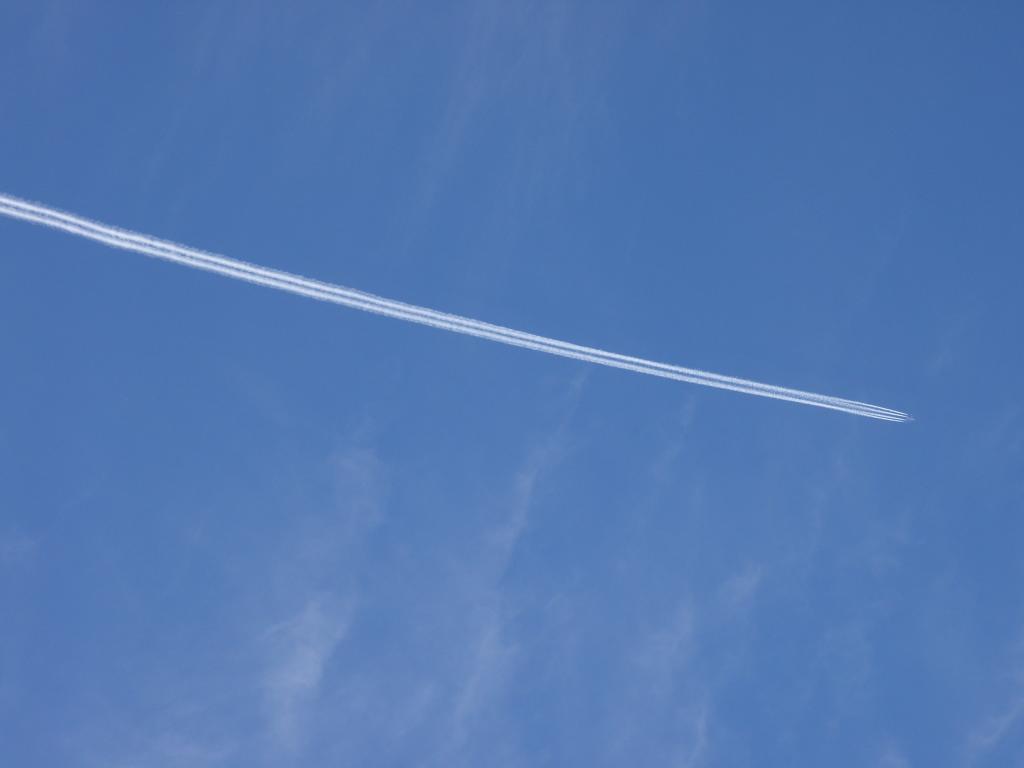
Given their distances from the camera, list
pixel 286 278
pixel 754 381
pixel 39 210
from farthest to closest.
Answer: pixel 754 381 < pixel 286 278 < pixel 39 210

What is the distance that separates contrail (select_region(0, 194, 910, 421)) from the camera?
5516 cm

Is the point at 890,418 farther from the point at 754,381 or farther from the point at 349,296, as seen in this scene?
the point at 349,296

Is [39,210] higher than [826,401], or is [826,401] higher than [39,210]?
[826,401]

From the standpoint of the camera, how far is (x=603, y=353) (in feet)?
202

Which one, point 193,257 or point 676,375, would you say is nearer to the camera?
point 193,257

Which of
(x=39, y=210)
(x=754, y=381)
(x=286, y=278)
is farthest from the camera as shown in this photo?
(x=754, y=381)

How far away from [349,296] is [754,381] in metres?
18.4

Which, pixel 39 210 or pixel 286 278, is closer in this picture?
pixel 39 210

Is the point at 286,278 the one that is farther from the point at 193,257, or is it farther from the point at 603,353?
the point at 603,353

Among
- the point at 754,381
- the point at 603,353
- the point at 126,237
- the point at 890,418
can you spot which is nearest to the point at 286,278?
the point at 126,237

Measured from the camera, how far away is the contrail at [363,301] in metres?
55.2

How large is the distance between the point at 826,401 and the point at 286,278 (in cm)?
2443

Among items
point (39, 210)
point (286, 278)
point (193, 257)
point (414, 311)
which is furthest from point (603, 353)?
point (39, 210)

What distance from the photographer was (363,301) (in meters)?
59.2
